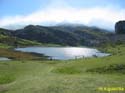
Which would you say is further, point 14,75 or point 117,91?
point 14,75

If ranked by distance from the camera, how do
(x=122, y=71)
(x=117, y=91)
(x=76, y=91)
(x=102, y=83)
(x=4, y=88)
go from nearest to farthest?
(x=117, y=91) → (x=76, y=91) → (x=102, y=83) → (x=4, y=88) → (x=122, y=71)

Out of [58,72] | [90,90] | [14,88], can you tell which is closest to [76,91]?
[90,90]

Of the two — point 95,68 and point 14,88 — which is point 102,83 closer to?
point 14,88

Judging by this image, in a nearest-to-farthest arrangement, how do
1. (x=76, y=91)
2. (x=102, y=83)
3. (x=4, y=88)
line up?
(x=76, y=91) → (x=102, y=83) → (x=4, y=88)

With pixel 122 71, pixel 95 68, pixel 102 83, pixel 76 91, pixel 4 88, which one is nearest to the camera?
pixel 76 91

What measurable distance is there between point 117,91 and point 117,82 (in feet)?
24.4

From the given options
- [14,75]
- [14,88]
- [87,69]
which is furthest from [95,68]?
[14,88]

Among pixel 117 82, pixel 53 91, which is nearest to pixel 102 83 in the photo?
pixel 117 82

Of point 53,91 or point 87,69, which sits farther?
point 87,69

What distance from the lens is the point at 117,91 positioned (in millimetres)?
35375

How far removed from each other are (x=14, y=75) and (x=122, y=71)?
22.0 metres

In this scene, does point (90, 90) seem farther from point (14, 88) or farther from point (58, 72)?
point (58, 72)

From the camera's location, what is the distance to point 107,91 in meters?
35.8

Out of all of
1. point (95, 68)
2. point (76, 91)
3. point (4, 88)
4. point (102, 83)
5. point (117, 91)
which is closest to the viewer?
point (117, 91)
